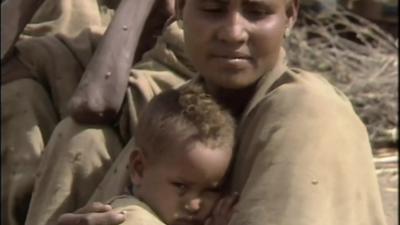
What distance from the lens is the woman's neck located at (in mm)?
2840

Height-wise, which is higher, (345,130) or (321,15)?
(345,130)

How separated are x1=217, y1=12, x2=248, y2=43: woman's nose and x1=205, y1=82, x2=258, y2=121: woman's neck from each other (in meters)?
0.13

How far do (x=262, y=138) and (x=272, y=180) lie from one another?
0.11 meters

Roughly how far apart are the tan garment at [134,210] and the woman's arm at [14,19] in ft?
2.71

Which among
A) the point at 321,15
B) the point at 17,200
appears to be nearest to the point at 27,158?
the point at 17,200

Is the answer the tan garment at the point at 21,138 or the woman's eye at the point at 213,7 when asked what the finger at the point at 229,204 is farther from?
the tan garment at the point at 21,138

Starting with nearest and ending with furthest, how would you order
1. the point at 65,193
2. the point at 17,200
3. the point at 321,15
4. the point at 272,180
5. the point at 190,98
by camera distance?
1. the point at 272,180
2. the point at 190,98
3. the point at 65,193
4. the point at 17,200
5. the point at 321,15

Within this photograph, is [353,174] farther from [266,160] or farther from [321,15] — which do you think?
[321,15]

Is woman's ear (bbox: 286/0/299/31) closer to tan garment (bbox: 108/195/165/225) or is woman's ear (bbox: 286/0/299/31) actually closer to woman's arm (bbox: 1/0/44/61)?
tan garment (bbox: 108/195/165/225)

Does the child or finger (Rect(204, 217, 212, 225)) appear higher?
the child

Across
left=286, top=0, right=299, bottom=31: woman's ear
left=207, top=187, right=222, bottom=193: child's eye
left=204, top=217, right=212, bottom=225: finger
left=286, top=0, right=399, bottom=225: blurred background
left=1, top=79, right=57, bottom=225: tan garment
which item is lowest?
left=286, top=0, right=399, bottom=225: blurred background

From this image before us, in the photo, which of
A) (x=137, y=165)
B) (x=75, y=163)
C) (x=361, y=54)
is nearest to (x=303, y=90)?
(x=137, y=165)

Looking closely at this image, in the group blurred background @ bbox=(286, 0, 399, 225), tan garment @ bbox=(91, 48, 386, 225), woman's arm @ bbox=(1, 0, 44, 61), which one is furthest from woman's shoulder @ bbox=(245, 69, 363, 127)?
blurred background @ bbox=(286, 0, 399, 225)

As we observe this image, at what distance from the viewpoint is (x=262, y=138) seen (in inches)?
105
